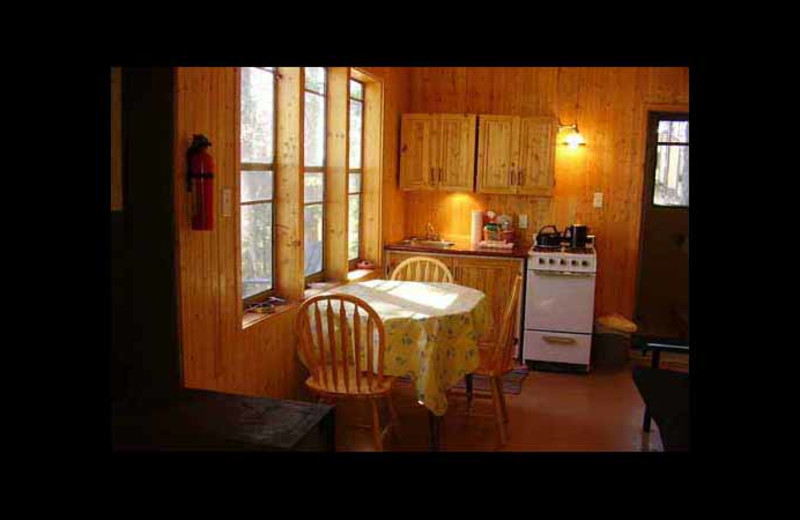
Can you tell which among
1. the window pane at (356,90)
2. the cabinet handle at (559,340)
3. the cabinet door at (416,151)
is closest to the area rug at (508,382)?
the cabinet handle at (559,340)

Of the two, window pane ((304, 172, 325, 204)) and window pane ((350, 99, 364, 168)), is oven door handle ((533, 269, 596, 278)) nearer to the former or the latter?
window pane ((350, 99, 364, 168))

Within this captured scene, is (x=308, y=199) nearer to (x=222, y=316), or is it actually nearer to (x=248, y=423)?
(x=222, y=316)

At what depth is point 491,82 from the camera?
591 cm

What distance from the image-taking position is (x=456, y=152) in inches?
223

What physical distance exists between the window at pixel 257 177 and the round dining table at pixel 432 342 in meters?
0.63

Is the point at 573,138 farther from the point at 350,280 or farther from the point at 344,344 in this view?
the point at 344,344

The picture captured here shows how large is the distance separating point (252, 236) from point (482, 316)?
1.33 metres

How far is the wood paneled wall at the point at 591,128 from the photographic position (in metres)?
5.61

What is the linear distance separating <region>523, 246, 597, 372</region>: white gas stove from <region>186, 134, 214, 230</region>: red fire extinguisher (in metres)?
2.97

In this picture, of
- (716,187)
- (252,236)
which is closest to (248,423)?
(252,236)

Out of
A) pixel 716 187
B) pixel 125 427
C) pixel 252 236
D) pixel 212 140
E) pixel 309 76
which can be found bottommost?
pixel 125 427

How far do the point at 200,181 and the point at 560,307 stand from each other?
321 centimetres

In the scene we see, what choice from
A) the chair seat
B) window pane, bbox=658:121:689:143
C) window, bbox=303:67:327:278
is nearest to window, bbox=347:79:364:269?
window, bbox=303:67:327:278

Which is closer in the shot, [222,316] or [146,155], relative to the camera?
[146,155]
